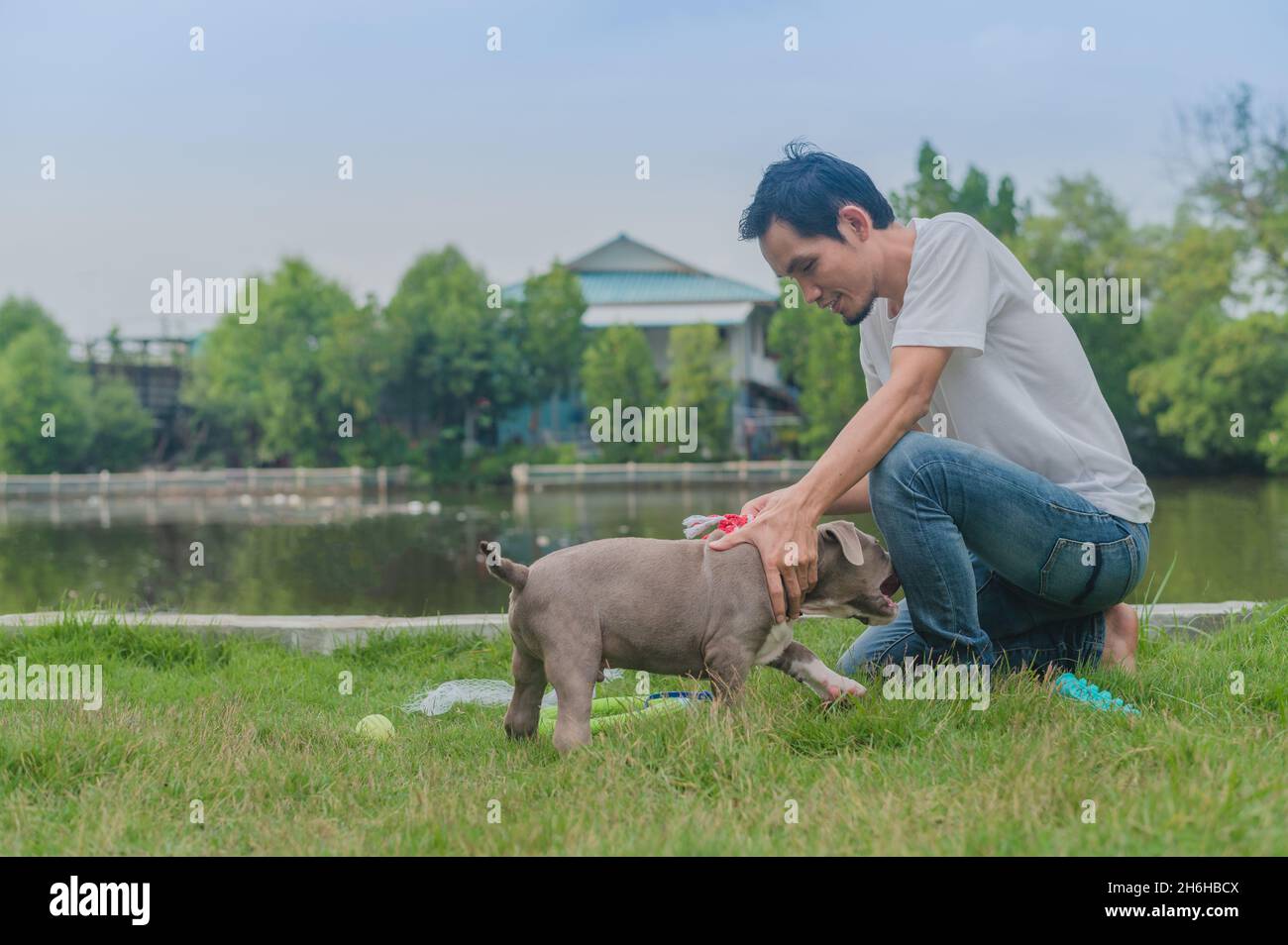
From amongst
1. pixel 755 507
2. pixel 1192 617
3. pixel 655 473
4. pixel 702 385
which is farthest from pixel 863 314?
pixel 702 385

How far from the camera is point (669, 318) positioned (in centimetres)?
3481

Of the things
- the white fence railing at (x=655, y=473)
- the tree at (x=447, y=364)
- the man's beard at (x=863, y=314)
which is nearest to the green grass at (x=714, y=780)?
the man's beard at (x=863, y=314)

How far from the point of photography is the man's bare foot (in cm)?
309

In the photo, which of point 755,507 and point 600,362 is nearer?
point 755,507

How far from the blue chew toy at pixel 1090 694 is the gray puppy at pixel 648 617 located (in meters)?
0.54

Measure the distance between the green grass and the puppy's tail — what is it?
1.33ft

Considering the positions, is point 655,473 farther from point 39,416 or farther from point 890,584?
→ point 890,584

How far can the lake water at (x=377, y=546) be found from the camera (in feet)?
27.3

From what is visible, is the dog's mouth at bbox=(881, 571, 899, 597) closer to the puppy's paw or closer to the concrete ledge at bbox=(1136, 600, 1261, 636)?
the puppy's paw

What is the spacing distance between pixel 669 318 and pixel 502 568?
32.8m

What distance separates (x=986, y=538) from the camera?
2688 mm
